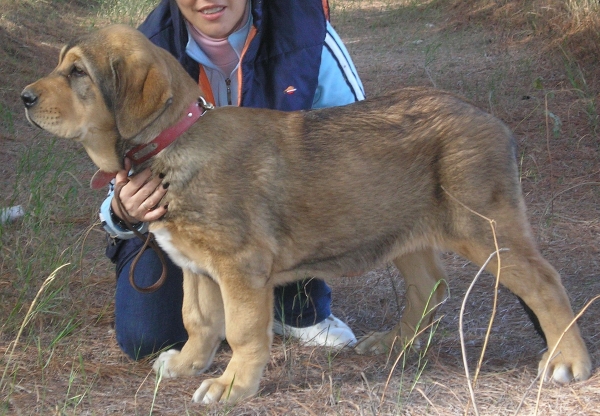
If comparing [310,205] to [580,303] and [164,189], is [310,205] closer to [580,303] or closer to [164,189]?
[164,189]

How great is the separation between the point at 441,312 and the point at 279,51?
1.65m

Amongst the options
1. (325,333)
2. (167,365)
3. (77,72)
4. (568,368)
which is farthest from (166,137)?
(568,368)

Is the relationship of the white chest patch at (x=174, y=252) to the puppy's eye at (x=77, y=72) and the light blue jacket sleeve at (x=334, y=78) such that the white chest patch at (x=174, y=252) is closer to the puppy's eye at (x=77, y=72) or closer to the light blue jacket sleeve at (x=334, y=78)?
the puppy's eye at (x=77, y=72)

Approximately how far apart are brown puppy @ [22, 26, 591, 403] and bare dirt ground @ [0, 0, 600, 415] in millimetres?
244

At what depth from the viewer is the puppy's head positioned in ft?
10.2

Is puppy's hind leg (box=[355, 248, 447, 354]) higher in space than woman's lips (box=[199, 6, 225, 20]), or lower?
lower

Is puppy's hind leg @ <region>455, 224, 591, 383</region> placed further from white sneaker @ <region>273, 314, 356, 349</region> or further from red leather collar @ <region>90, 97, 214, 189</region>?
red leather collar @ <region>90, 97, 214, 189</region>

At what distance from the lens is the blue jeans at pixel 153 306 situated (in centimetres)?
402

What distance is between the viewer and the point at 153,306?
13.7 ft

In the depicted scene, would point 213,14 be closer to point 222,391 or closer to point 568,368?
point 222,391

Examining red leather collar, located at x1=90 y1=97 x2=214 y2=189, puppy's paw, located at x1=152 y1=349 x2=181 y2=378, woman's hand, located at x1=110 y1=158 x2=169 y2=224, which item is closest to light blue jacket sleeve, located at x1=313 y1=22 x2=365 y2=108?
red leather collar, located at x1=90 y1=97 x2=214 y2=189

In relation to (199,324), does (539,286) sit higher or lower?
higher

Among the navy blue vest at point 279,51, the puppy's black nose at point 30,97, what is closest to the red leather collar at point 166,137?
Result: the puppy's black nose at point 30,97

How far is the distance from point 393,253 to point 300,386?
2.34 feet
